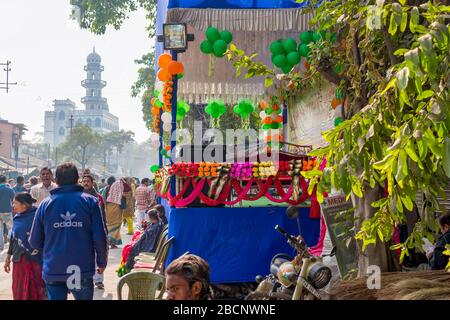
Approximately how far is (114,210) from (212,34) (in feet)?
24.6

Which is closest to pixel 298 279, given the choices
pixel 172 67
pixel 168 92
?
pixel 172 67

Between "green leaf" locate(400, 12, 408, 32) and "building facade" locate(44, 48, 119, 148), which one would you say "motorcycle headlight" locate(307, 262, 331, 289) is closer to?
"green leaf" locate(400, 12, 408, 32)

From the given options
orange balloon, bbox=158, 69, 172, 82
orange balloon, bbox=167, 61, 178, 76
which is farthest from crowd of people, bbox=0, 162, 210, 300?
orange balloon, bbox=158, 69, 172, 82

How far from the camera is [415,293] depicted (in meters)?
3.71

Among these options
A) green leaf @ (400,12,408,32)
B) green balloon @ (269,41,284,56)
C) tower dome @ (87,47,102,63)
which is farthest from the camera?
tower dome @ (87,47,102,63)

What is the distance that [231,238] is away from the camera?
8414 mm

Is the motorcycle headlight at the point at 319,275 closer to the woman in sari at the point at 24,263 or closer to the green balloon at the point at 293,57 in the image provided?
the woman in sari at the point at 24,263

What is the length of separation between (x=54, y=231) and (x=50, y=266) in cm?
32

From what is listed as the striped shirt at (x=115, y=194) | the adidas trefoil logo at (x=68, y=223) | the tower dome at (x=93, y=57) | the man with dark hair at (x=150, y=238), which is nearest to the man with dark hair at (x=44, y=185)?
the man with dark hair at (x=150, y=238)

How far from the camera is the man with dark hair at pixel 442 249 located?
6031 millimetres

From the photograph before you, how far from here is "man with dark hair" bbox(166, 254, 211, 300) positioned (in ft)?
11.0

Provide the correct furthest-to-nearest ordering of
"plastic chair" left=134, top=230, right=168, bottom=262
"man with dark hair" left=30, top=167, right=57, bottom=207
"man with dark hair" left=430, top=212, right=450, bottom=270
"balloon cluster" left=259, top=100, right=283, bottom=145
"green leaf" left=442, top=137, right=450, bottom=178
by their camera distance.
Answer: "balloon cluster" left=259, top=100, right=283, bottom=145, "man with dark hair" left=30, top=167, right=57, bottom=207, "plastic chair" left=134, top=230, right=168, bottom=262, "man with dark hair" left=430, top=212, right=450, bottom=270, "green leaf" left=442, top=137, right=450, bottom=178

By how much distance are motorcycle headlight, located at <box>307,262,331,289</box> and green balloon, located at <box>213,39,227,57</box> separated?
13.5 ft
